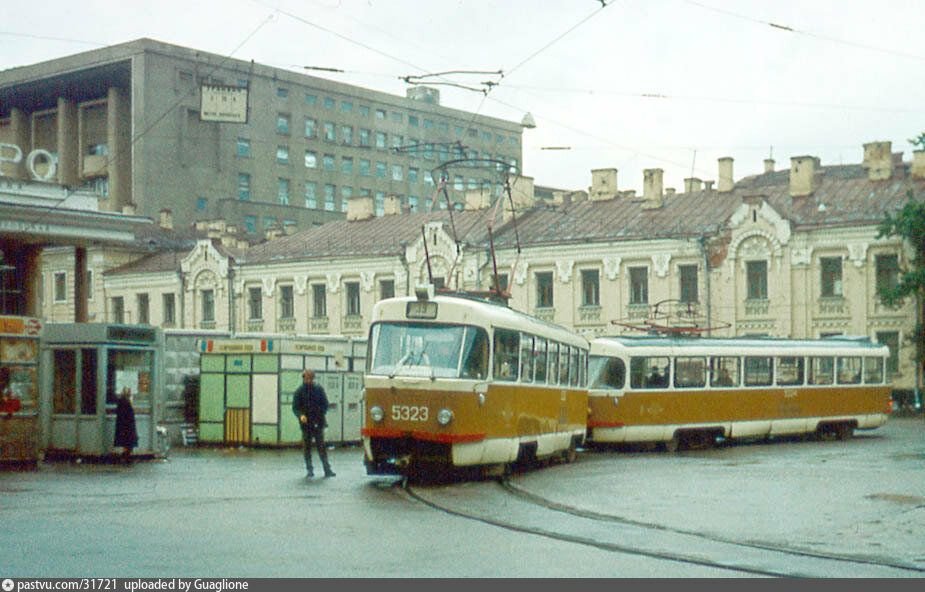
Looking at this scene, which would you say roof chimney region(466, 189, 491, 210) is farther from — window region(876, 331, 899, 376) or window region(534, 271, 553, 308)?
window region(876, 331, 899, 376)

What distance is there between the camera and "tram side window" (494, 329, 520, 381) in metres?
20.9

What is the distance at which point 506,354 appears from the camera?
69.9ft

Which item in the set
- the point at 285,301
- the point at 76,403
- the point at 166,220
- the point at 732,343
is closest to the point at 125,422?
the point at 76,403

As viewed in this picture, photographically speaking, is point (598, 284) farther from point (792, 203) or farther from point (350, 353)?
point (350, 353)

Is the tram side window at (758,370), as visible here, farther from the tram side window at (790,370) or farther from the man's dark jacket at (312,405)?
the man's dark jacket at (312,405)

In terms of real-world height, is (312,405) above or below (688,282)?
below

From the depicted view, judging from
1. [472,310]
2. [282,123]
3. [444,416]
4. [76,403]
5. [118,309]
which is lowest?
[76,403]

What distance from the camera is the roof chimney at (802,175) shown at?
2093 inches

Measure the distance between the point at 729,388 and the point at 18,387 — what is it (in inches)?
682

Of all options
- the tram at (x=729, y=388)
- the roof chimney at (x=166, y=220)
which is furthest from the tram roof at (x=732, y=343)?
the roof chimney at (x=166, y=220)

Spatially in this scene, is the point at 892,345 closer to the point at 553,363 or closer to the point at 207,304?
the point at 553,363

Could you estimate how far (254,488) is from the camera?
1948 cm

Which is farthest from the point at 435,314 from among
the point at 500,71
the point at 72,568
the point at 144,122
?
the point at 144,122

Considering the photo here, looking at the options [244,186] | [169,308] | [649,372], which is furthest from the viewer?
[244,186]
